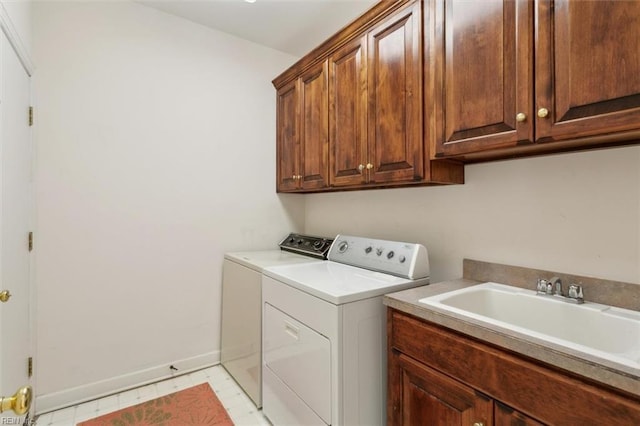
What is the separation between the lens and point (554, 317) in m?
1.23

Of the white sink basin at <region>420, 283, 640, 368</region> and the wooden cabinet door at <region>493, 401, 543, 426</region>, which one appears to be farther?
the white sink basin at <region>420, 283, 640, 368</region>

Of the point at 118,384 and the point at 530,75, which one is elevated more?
the point at 530,75

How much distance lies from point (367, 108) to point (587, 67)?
3.27 feet

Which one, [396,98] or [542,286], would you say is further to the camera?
[396,98]

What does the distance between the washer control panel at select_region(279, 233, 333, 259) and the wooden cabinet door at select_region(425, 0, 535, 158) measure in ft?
3.72

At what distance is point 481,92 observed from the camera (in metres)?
1.23

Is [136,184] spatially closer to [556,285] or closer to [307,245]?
[307,245]

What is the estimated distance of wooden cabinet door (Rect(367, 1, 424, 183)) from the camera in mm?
1502

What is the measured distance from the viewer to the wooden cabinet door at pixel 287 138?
2443mm

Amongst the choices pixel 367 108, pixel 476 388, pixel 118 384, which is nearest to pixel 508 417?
pixel 476 388

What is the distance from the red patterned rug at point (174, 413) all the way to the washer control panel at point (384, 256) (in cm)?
120

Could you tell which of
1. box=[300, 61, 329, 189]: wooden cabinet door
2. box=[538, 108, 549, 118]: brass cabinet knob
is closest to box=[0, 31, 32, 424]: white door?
box=[300, 61, 329, 189]: wooden cabinet door

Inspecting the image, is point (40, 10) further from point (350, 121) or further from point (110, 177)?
point (350, 121)

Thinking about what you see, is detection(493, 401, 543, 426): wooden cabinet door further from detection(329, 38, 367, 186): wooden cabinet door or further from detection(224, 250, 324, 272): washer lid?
detection(224, 250, 324, 272): washer lid
